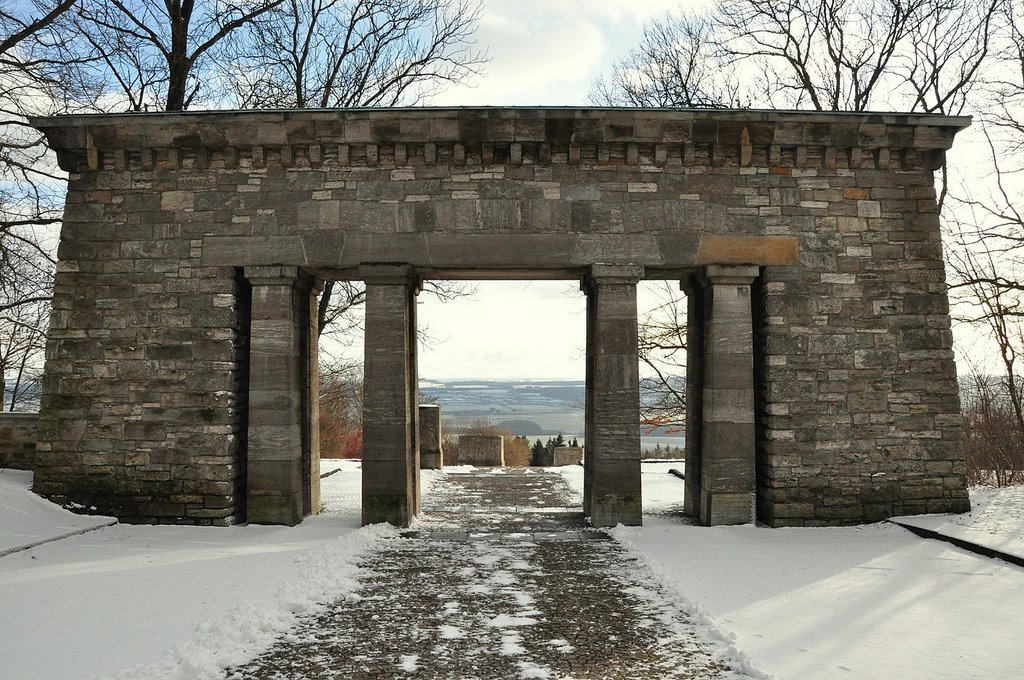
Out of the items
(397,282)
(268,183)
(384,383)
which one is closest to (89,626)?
(384,383)

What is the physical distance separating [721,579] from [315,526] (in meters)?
4.57

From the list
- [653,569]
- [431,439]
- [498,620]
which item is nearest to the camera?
[498,620]

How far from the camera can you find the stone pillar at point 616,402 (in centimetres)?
812

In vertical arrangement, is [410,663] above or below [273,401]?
below

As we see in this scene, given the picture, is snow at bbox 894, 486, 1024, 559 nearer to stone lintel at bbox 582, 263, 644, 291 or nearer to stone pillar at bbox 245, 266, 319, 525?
stone lintel at bbox 582, 263, 644, 291

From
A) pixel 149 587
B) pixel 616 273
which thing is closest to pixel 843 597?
pixel 616 273

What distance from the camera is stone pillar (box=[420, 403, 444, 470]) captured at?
15.5 meters

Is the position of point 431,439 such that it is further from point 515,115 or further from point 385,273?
point 515,115

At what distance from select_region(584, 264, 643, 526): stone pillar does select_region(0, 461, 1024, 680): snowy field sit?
418 mm

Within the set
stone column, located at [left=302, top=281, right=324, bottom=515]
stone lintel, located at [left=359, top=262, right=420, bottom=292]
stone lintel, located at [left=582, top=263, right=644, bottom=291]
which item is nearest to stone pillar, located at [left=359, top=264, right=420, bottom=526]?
stone lintel, located at [left=359, top=262, right=420, bottom=292]

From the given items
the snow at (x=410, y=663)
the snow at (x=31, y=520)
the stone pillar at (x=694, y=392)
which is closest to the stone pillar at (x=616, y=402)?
the stone pillar at (x=694, y=392)

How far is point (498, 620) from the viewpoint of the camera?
499 centimetres

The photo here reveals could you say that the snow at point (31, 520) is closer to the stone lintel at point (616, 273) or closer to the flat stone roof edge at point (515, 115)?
the flat stone roof edge at point (515, 115)

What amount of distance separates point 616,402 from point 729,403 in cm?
130
